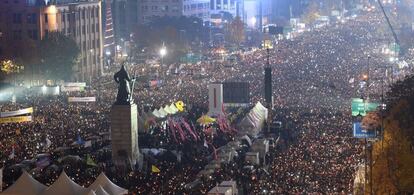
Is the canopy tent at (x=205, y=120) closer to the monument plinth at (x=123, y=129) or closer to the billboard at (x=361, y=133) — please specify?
the monument plinth at (x=123, y=129)

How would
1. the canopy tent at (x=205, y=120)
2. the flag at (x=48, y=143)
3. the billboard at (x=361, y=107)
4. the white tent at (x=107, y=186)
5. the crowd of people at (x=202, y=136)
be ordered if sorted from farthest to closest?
the billboard at (x=361, y=107) → the canopy tent at (x=205, y=120) → the flag at (x=48, y=143) → the crowd of people at (x=202, y=136) → the white tent at (x=107, y=186)

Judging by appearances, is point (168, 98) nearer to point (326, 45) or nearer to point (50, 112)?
point (50, 112)

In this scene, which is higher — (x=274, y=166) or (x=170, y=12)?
(x=170, y=12)

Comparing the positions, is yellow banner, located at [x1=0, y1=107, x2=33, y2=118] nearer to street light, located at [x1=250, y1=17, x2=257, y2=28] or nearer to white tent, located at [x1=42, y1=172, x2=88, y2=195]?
white tent, located at [x1=42, y1=172, x2=88, y2=195]

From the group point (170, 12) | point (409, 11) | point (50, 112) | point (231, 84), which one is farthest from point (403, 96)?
point (409, 11)

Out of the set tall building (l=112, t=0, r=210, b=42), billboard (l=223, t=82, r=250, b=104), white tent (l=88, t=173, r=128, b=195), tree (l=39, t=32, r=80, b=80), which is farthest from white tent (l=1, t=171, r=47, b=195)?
tall building (l=112, t=0, r=210, b=42)

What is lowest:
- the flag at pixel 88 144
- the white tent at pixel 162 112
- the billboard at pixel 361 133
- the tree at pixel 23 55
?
the flag at pixel 88 144

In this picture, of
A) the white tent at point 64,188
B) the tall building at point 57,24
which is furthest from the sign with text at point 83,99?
the white tent at point 64,188
